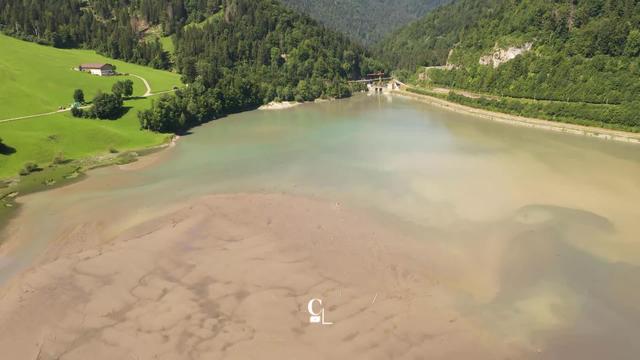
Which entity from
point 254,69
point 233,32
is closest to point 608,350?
point 254,69

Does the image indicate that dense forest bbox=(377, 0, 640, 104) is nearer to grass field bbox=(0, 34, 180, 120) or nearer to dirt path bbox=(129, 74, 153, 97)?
dirt path bbox=(129, 74, 153, 97)

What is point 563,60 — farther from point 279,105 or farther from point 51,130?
point 51,130

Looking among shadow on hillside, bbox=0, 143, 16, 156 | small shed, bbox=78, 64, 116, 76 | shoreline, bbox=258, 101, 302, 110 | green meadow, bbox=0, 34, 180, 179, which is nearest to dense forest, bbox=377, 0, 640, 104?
shoreline, bbox=258, 101, 302, 110

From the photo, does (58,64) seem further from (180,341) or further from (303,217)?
(180,341)

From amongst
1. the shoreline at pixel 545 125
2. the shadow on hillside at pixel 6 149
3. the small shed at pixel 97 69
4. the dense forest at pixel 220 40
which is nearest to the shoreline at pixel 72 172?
the shadow on hillside at pixel 6 149

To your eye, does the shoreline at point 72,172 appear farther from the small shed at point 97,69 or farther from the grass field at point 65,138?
the small shed at point 97,69

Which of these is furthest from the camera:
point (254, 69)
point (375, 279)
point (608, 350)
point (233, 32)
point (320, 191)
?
point (233, 32)
